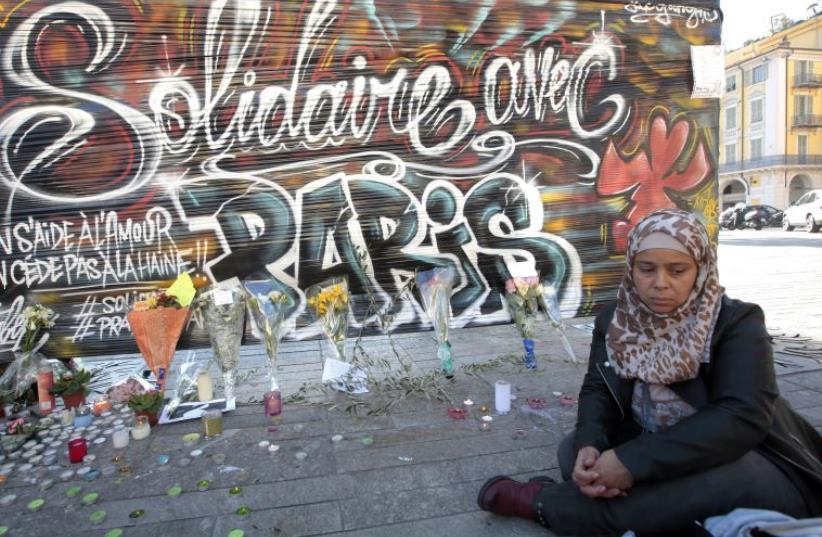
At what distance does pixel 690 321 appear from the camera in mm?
1926

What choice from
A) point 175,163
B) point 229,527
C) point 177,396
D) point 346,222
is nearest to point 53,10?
point 175,163

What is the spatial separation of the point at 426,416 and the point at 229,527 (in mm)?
1477

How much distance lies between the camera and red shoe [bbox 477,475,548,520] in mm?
2109

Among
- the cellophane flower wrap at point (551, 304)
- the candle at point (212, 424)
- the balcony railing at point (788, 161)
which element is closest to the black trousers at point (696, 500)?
the candle at point (212, 424)

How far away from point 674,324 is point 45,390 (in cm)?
395

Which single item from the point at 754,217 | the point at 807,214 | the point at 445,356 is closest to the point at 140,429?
the point at 445,356

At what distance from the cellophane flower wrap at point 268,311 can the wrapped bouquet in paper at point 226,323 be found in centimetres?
8

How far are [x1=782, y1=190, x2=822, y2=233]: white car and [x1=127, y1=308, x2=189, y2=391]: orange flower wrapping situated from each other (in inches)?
810

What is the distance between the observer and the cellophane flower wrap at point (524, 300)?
3.99 metres

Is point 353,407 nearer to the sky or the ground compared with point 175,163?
nearer to the ground

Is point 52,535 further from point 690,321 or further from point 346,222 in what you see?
point 690,321

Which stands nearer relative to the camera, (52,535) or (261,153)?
(52,535)

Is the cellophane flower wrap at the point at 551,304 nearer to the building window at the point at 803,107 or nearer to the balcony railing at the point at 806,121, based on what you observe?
the balcony railing at the point at 806,121

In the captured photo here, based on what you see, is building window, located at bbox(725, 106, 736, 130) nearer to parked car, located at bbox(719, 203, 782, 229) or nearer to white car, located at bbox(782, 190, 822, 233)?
parked car, located at bbox(719, 203, 782, 229)
